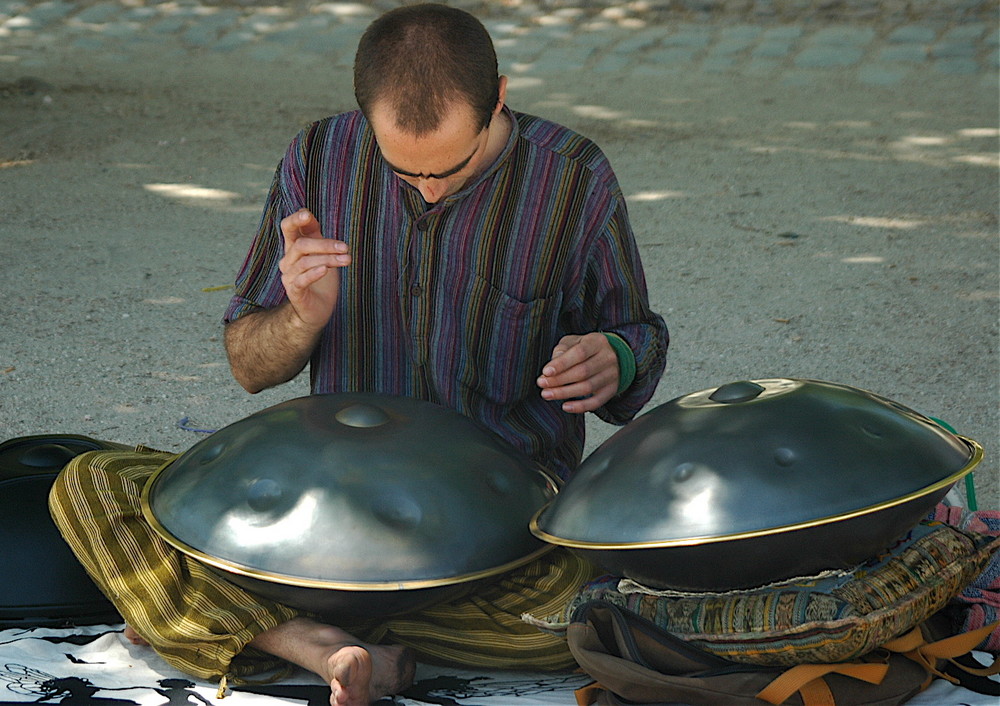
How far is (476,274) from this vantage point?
6.33 feet

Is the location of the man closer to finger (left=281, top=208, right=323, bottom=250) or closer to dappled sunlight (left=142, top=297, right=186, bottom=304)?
finger (left=281, top=208, right=323, bottom=250)

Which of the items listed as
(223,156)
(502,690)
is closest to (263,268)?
(502,690)

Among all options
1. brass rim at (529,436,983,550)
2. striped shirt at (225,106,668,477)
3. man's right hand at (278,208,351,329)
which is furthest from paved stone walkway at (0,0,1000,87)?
brass rim at (529,436,983,550)

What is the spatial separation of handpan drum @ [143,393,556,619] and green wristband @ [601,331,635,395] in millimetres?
259

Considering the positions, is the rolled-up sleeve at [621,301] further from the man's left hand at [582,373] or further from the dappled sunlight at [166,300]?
the dappled sunlight at [166,300]

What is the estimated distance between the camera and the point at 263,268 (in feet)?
6.50

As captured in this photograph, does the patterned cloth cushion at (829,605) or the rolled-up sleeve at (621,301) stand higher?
the rolled-up sleeve at (621,301)

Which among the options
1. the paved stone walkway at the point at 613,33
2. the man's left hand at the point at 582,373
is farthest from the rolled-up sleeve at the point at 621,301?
the paved stone walkway at the point at 613,33

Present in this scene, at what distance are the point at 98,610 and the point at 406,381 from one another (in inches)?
23.1

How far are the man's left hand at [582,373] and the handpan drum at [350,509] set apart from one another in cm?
14

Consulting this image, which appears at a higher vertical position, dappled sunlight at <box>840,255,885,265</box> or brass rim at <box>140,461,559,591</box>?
brass rim at <box>140,461,559,591</box>

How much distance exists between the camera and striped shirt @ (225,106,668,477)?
6.31ft

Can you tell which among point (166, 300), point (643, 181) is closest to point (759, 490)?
point (166, 300)

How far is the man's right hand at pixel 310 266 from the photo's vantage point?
167cm
